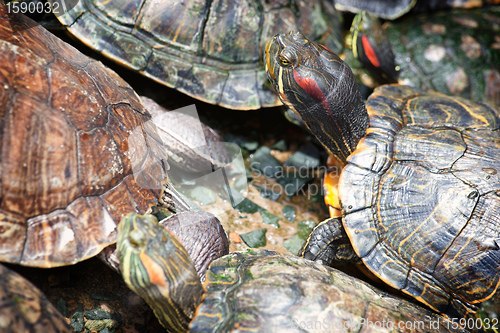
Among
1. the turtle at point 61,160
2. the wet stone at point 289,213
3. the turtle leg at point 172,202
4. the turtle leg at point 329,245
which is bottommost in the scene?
the wet stone at point 289,213

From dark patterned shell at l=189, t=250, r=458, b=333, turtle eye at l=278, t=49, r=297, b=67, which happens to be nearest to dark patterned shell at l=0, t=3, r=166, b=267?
dark patterned shell at l=189, t=250, r=458, b=333

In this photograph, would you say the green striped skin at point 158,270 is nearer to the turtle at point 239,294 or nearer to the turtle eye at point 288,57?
the turtle at point 239,294

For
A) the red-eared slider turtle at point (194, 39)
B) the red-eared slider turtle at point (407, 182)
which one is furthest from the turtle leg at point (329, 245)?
the red-eared slider turtle at point (194, 39)

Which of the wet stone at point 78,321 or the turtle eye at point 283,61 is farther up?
the turtle eye at point 283,61

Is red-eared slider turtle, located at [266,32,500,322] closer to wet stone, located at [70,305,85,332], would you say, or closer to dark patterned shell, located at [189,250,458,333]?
dark patterned shell, located at [189,250,458,333]

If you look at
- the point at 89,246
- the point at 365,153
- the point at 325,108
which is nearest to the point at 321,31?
the point at 325,108

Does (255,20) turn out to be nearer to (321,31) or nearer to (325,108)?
(321,31)
